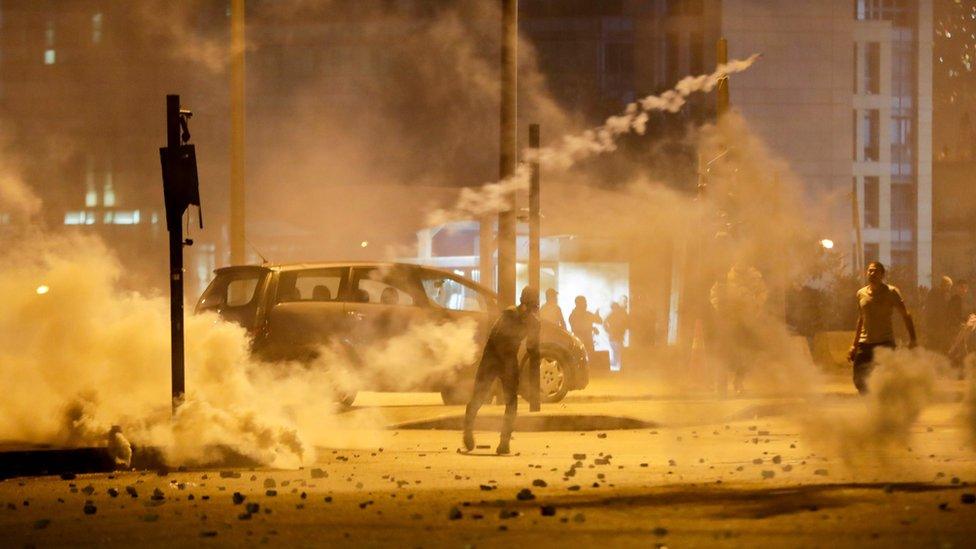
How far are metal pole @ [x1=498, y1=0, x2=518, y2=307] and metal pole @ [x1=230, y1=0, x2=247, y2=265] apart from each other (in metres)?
4.31

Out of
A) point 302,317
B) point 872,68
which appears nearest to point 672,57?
point 872,68

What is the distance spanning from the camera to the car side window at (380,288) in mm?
16250

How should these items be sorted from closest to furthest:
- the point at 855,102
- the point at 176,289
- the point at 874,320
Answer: the point at 176,289, the point at 874,320, the point at 855,102

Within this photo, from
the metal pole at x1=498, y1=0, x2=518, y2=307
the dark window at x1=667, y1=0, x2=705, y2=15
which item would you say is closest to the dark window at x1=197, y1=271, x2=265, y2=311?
the metal pole at x1=498, y1=0, x2=518, y2=307

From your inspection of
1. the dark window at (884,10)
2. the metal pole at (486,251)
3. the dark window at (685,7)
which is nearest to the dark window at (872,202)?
the dark window at (884,10)

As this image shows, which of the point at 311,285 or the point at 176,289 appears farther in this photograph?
the point at 311,285

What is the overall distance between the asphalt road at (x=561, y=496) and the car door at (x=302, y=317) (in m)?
2.25

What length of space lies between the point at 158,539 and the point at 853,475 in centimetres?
497

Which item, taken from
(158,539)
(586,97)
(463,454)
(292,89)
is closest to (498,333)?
(463,454)

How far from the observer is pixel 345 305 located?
52.6 ft

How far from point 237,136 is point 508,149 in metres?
4.70

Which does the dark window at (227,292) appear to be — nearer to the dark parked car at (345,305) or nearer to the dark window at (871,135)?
the dark parked car at (345,305)

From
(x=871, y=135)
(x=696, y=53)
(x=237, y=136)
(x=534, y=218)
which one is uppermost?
(x=696, y=53)

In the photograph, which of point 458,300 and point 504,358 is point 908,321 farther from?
point 458,300
